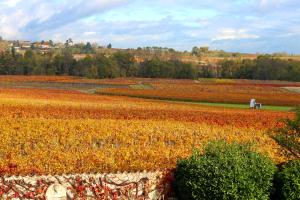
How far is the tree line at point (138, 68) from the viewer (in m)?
144

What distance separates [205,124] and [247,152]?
1990 cm

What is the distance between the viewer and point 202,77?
15200 cm

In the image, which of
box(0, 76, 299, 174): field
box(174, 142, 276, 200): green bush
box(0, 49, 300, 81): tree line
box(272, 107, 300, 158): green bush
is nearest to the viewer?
box(174, 142, 276, 200): green bush

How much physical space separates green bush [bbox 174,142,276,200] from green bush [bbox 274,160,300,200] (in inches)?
8.7

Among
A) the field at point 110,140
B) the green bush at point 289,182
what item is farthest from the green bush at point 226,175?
the field at point 110,140

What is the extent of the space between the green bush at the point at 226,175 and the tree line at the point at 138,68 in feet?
427

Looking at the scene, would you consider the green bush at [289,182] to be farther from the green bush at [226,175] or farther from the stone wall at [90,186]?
the stone wall at [90,186]

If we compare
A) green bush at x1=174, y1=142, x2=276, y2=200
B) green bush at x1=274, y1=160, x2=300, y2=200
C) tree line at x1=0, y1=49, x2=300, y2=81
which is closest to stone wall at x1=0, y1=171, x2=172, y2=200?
green bush at x1=174, y1=142, x2=276, y2=200

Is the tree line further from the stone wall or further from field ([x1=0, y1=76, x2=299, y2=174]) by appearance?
the stone wall

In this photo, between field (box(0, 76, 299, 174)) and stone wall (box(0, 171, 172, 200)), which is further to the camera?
field (box(0, 76, 299, 174))

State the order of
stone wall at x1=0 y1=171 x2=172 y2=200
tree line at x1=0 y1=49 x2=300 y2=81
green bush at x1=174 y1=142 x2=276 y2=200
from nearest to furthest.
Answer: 1. green bush at x1=174 y1=142 x2=276 y2=200
2. stone wall at x1=0 y1=171 x2=172 y2=200
3. tree line at x1=0 y1=49 x2=300 y2=81

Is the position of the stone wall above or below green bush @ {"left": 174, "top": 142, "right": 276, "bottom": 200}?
below

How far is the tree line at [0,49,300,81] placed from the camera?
5679 inches

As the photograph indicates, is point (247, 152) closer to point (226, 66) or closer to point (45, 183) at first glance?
point (45, 183)
